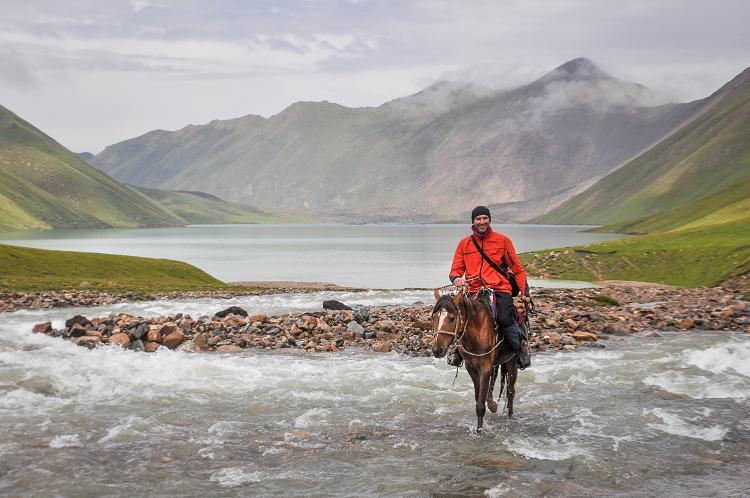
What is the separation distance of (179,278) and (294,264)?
132ft

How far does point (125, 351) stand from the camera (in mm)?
24578

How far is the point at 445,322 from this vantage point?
42.0 ft

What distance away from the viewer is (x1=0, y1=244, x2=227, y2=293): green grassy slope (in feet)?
180

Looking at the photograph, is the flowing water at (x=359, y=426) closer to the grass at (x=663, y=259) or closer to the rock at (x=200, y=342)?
the rock at (x=200, y=342)

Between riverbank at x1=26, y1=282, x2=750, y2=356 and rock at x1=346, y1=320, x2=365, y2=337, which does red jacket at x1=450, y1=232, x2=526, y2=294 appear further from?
rock at x1=346, y1=320, x2=365, y2=337

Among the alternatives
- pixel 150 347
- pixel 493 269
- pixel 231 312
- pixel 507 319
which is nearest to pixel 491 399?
pixel 507 319

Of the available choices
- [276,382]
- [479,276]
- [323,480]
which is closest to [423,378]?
[276,382]

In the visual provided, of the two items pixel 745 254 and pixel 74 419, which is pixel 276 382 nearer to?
pixel 74 419

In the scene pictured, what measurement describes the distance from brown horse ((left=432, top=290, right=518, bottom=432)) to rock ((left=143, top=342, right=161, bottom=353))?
15.2 metres

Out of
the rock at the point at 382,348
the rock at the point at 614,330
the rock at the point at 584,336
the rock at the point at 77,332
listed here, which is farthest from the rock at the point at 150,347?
the rock at the point at 614,330

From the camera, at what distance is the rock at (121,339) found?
2547cm

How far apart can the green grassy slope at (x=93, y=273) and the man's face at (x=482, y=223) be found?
44636 mm

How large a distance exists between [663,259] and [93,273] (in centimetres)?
6140

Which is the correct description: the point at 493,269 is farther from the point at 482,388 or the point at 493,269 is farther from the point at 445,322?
the point at 482,388
